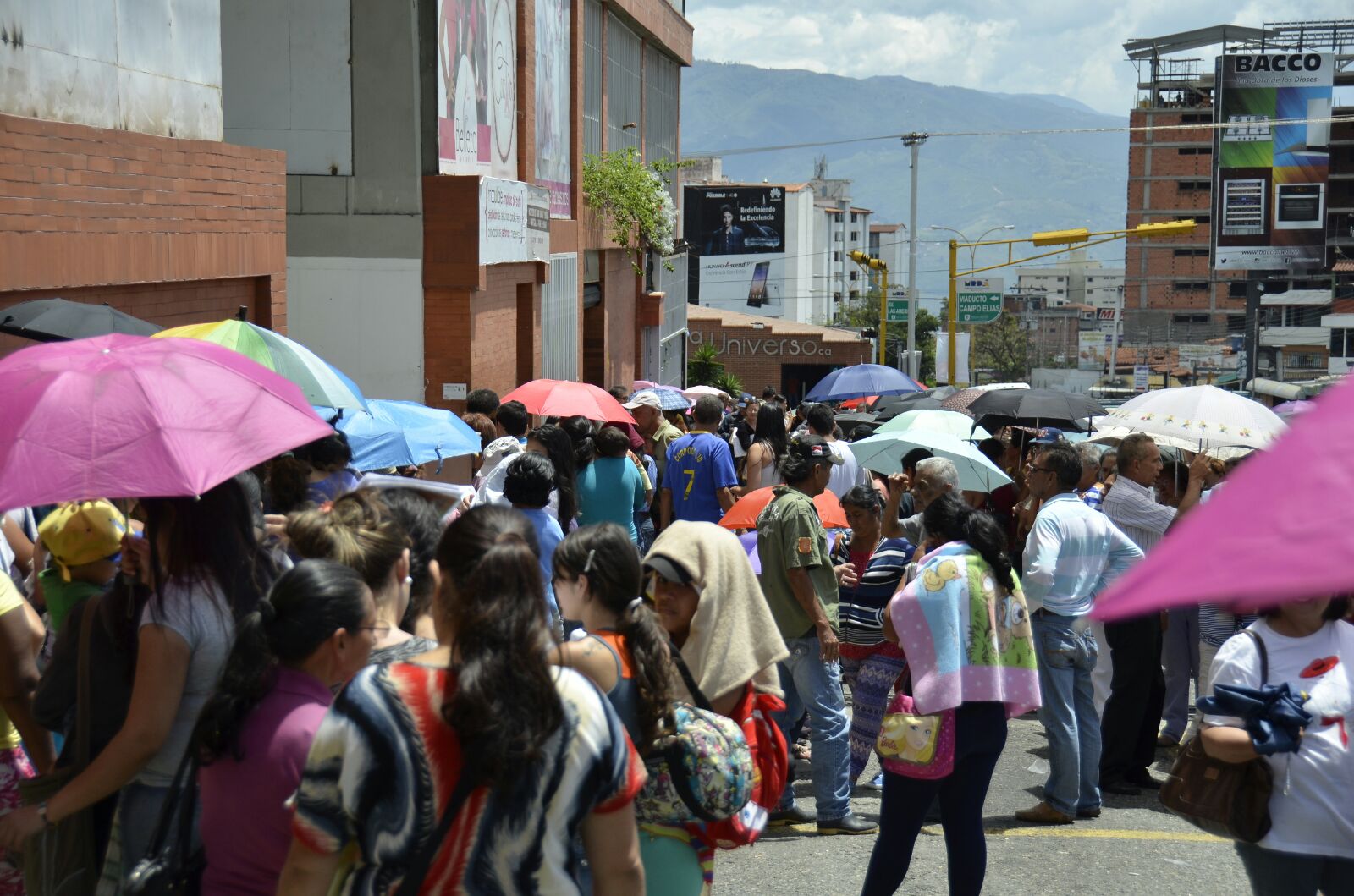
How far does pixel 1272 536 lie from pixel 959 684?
436 centimetres

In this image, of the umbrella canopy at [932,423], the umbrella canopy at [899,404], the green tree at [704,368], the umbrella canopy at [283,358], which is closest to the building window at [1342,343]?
the green tree at [704,368]

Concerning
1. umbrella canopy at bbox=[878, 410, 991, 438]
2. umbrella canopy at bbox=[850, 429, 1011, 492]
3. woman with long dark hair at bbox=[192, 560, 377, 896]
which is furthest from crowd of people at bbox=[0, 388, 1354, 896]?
umbrella canopy at bbox=[878, 410, 991, 438]

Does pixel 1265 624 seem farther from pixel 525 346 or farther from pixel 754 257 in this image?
pixel 754 257

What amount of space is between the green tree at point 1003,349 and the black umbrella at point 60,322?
114439mm

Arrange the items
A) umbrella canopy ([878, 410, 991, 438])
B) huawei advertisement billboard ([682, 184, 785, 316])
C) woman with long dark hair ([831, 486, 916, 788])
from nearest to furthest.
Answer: woman with long dark hair ([831, 486, 916, 788]) < umbrella canopy ([878, 410, 991, 438]) < huawei advertisement billboard ([682, 184, 785, 316])

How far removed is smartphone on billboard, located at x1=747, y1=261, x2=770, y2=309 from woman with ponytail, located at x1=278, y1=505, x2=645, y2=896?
408 feet

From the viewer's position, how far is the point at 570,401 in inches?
440

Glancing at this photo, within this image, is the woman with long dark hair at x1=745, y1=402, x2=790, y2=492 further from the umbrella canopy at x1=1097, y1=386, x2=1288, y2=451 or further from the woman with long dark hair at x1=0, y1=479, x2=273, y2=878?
the woman with long dark hair at x1=0, y1=479, x2=273, y2=878

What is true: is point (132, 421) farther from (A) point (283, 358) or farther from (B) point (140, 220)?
(B) point (140, 220)

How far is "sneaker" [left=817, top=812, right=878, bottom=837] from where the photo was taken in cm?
712

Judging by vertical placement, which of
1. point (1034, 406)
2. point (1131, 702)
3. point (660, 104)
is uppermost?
point (660, 104)

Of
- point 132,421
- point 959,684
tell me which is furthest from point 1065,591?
point 132,421

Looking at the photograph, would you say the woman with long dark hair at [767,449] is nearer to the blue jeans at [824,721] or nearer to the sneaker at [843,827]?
the blue jeans at [824,721]

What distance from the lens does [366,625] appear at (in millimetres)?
3434
